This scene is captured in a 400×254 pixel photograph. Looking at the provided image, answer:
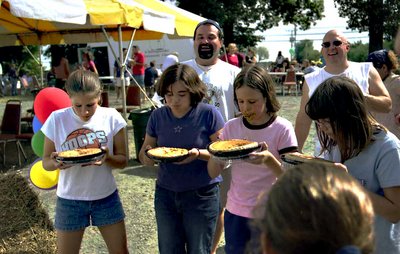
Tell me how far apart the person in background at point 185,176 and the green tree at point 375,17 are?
26.9m

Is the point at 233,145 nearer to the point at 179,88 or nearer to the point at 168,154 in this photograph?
the point at 168,154

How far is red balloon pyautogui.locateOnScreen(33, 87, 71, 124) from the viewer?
166 inches

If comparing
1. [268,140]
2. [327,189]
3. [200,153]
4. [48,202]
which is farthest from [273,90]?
[48,202]

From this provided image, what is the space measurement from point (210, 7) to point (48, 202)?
2217 cm

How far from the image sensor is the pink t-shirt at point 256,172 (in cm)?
244

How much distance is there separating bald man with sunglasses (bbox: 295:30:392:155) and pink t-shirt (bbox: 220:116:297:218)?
90 cm

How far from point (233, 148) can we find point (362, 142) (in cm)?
65

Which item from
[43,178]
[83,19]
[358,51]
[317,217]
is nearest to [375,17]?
[358,51]

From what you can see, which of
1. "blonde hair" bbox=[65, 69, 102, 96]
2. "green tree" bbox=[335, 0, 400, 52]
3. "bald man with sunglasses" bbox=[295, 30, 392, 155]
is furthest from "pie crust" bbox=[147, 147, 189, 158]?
"green tree" bbox=[335, 0, 400, 52]

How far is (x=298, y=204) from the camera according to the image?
3.46 ft

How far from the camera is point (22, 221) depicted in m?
3.87

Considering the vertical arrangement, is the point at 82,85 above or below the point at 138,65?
below

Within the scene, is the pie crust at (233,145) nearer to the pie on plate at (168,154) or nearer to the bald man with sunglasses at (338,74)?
the pie on plate at (168,154)

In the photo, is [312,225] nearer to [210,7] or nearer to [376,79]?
[376,79]
